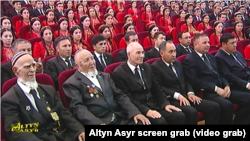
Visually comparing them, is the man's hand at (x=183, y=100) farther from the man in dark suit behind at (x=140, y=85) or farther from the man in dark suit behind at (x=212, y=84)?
the man in dark suit behind at (x=212, y=84)

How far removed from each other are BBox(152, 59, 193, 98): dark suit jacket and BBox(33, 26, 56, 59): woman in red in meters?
1.56

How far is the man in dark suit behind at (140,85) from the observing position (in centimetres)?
225

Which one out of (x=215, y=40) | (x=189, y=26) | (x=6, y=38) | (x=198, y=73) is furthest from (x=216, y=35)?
(x=6, y=38)

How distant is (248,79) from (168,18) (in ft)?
11.3

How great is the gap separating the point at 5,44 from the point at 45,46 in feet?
1.66

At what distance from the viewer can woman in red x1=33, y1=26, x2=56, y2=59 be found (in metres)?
3.32

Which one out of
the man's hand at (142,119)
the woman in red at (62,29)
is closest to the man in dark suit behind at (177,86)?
the man's hand at (142,119)

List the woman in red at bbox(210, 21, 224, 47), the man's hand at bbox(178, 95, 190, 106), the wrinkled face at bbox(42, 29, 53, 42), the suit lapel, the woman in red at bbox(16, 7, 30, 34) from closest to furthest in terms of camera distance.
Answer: the suit lapel < the man's hand at bbox(178, 95, 190, 106) < the wrinkled face at bbox(42, 29, 53, 42) < the woman in red at bbox(210, 21, 224, 47) < the woman in red at bbox(16, 7, 30, 34)

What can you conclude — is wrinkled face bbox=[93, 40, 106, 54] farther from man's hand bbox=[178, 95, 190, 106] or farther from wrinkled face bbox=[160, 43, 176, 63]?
man's hand bbox=[178, 95, 190, 106]

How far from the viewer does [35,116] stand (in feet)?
5.65

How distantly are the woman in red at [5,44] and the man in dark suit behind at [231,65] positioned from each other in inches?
95.2

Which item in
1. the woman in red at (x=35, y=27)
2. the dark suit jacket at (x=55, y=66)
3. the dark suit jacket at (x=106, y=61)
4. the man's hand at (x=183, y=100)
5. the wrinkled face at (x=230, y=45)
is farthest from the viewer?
the woman in red at (x=35, y=27)

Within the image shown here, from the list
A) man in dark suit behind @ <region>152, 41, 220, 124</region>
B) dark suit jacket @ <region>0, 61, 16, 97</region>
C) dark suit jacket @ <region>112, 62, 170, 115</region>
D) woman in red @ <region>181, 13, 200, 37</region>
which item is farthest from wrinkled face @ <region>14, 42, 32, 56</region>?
woman in red @ <region>181, 13, 200, 37</region>

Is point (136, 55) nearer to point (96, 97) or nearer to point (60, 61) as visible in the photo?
point (96, 97)
